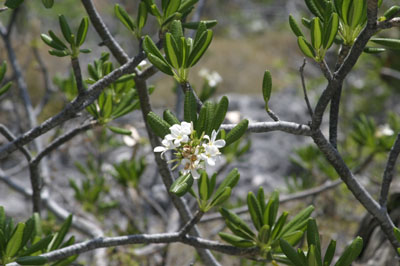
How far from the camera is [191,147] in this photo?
0.94 m

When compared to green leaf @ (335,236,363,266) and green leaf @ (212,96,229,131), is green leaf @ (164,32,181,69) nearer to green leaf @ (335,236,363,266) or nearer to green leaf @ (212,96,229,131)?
green leaf @ (212,96,229,131)

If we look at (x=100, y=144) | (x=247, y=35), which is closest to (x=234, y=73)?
(x=247, y=35)

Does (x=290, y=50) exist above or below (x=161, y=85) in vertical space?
below

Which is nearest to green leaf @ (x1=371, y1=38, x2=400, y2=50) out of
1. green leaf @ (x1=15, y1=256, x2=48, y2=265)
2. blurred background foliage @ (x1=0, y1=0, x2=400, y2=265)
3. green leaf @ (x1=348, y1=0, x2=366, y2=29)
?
green leaf @ (x1=348, y1=0, x2=366, y2=29)

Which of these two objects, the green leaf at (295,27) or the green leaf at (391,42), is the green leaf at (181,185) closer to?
the green leaf at (295,27)

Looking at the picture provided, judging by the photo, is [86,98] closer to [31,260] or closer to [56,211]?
[31,260]

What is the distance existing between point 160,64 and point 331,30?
402mm

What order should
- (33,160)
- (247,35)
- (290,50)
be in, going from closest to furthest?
1. (33,160)
2. (290,50)
3. (247,35)

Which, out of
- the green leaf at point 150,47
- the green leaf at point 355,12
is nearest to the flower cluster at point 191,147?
the green leaf at point 150,47

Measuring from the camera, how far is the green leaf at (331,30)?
920mm

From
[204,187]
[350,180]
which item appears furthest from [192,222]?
[350,180]

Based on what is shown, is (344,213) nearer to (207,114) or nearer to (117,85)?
(117,85)

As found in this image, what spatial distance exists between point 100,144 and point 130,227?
0.68 meters

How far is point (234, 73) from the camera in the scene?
11.6 meters
